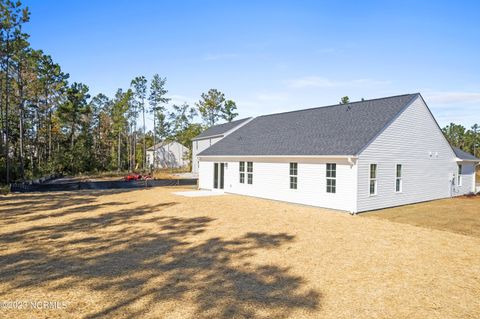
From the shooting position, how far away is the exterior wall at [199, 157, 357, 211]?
14672mm

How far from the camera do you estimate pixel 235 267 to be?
24.3 ft

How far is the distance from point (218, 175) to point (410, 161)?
43.0 ft

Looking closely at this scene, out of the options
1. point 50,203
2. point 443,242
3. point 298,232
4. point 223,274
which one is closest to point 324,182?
point 298,232

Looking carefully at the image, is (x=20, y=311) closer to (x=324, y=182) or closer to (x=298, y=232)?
(x=298, y=232)

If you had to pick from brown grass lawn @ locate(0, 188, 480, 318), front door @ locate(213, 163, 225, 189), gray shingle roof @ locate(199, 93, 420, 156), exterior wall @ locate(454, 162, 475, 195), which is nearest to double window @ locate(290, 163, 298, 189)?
gray shingle roof @ locate(199, 93, 420, 156)

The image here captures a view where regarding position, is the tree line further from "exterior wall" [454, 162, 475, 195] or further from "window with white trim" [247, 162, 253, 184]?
"exterior wall" [454, 162, 475, 195]

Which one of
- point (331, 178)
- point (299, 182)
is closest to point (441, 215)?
point (331, 178)

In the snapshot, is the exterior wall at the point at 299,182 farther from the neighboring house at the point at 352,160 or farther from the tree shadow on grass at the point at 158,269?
the tree shadow on grass at the point at 158,269

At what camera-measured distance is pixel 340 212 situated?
1485 cm

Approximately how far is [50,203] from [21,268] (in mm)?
11536

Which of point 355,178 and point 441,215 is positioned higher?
point 355,178

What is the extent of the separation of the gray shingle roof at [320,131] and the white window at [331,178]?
2.44ft

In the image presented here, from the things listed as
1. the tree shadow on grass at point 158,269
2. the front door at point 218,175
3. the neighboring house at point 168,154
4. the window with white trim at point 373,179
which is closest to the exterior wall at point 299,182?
the front door at point 218,175

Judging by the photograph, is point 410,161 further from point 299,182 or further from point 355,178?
point 299,182
